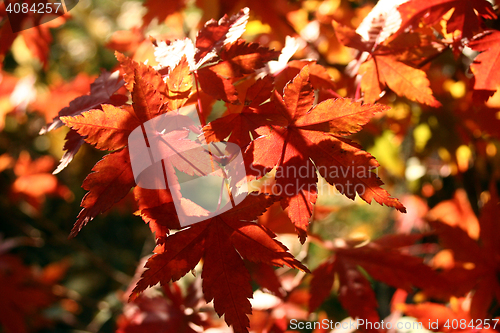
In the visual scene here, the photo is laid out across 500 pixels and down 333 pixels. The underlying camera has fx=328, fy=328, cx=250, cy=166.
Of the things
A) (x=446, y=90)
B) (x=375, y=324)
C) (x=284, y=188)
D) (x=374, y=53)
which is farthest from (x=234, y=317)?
(x=446, y=90)

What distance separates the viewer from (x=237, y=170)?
19.0 inches

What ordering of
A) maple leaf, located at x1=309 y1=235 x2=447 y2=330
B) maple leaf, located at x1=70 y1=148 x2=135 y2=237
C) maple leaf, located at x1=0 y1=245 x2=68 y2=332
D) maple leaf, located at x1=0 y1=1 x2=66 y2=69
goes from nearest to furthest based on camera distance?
maple leaf, located at x1=70 y1=148 x2=135 y2=237 → maple leaf, located at x1=309 y1=235 x2=447 y2=330 → maple leaf, located at x1=0 y1=1 x2=66 y2=69 → maple leaf, located at x1=0 y1=245 x2=68 y2=332

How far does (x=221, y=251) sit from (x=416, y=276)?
474 mm

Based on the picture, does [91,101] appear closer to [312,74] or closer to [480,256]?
[312,74]

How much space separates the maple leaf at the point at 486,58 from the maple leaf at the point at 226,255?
0.43 metres

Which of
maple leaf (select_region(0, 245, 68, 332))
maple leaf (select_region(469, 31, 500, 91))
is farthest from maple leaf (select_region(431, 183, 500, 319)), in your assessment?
maple leaf (select_region(0, 245, 68, 332))

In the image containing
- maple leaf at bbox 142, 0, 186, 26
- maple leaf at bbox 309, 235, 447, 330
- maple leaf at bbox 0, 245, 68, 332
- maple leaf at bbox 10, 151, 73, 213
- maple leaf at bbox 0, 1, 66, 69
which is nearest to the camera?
maple leaf at bbox 309, 235, 447, 330

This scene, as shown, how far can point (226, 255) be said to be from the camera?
481 millimetres

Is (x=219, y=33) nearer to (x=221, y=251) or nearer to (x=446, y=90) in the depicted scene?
(x=221, y=251)

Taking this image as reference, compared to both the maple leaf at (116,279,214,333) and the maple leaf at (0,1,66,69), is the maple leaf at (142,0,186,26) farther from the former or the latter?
the maple leaf at (116,279,214,333)

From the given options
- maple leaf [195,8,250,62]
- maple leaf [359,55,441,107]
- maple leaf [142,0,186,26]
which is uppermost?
maple leaf [142,0,186,26]

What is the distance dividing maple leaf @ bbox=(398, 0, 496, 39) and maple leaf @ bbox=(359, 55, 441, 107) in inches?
2.9

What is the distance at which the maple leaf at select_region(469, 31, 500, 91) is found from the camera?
0.56 meters

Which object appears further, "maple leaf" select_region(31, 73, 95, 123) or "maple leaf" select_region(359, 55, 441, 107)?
"maple leaf" select_region(31, 73, 95, 123)
